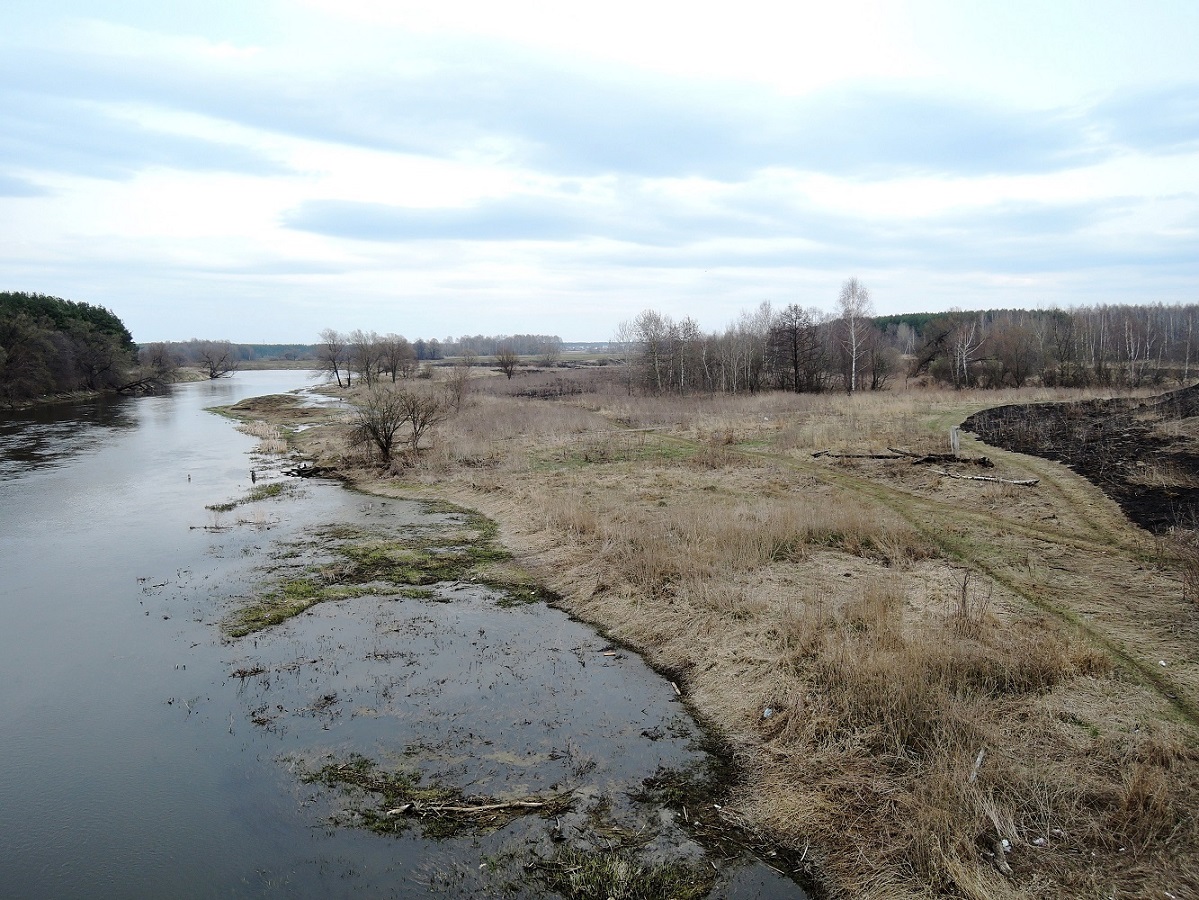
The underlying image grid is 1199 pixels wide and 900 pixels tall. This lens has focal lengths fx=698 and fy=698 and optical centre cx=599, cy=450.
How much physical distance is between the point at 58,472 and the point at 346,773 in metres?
24.4

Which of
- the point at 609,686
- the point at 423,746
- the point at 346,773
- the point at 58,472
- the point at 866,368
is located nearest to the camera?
the point at 346,773

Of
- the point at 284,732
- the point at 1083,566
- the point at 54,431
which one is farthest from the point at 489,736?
the point at 54,431

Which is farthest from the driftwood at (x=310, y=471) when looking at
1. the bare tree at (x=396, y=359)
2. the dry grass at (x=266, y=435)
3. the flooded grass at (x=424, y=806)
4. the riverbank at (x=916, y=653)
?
the bare tree at (x=396, y=359)

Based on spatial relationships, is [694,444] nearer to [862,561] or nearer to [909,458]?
[909,458]

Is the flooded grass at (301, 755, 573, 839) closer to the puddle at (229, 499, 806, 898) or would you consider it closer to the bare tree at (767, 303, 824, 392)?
the puddle at (229, 499, 806, 898)

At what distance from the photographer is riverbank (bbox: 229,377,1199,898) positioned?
5555 mm

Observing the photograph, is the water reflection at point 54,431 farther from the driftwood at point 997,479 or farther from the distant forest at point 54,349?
the driftwood at point 997,479

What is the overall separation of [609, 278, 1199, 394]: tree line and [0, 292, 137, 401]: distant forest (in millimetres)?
43618

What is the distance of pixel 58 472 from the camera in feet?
82.0

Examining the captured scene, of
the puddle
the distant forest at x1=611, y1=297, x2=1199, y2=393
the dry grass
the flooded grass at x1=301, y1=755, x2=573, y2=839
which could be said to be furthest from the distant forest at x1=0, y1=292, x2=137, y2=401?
the flooded grass at x1=301, y1=755, x2=573, y2=839

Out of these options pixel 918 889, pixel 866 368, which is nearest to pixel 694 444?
pixel 918 889

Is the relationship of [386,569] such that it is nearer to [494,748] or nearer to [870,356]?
[494,748]

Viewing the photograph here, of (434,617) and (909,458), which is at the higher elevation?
(909,458)

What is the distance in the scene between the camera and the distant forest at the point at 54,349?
49375mm
